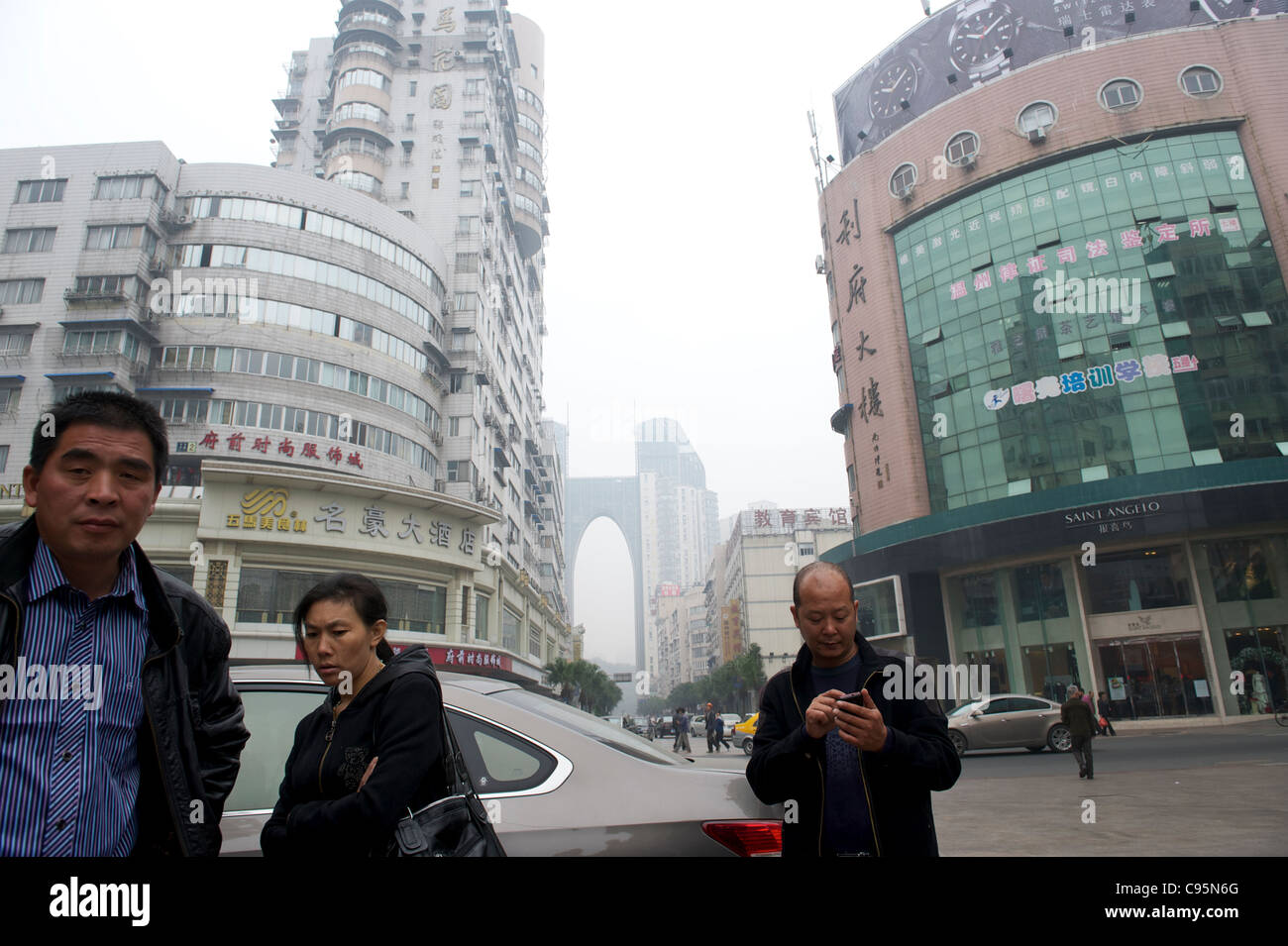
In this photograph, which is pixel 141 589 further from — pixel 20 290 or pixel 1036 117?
pixel 20 290

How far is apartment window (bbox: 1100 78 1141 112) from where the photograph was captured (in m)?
28.8

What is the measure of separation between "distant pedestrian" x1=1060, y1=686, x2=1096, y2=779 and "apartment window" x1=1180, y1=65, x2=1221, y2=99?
29.5 meters

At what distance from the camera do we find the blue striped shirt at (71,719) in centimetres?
140

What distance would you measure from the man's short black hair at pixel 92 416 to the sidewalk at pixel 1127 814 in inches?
173

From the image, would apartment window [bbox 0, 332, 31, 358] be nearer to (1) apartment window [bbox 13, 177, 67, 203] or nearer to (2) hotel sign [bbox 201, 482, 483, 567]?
(1) apartment window [bbox 13, 177, 67, 203]

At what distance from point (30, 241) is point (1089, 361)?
142 feet

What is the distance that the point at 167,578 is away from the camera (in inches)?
69.1

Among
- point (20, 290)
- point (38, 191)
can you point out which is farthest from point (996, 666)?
point (38, 191)

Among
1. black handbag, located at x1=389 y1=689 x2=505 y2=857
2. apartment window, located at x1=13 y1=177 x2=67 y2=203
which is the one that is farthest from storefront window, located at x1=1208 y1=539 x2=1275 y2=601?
apartment window, located at x1=13 y1=177 x2=67 y2=203

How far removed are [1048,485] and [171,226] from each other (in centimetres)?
3693

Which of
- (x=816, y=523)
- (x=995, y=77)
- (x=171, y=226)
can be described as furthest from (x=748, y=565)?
(x=171, y=226)

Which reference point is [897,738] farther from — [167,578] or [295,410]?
[295,410]

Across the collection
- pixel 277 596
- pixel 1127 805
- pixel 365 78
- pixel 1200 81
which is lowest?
pixel 1127 805

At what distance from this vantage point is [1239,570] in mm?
24859
